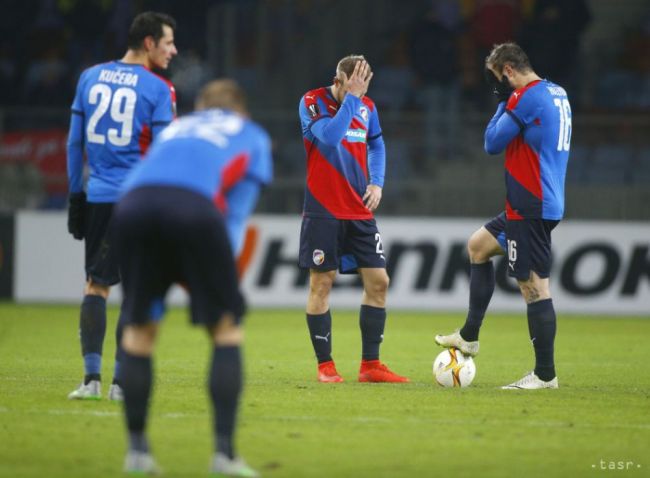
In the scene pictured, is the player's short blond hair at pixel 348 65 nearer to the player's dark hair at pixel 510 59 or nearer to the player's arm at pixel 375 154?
the player's arm at pixel 375 154

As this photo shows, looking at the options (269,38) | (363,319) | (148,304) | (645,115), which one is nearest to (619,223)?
(645,115)

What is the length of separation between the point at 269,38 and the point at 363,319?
38.6 ft

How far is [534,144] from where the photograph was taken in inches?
333

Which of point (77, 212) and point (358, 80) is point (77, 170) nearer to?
point (77, 212)

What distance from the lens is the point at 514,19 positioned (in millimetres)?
19672

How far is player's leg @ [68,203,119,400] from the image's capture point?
24.5ft

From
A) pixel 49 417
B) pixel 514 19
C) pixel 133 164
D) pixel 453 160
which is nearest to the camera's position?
pixel 49 417

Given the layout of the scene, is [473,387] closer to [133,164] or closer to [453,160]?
[133,164]

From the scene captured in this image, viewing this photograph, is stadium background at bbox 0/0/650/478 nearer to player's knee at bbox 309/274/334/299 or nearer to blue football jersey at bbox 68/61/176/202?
player's knee at bbox 309/274/334/299

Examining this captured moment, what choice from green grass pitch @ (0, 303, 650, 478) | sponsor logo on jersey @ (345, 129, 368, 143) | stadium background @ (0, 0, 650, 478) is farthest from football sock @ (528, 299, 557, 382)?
sponsor logo on jersey @ (345, 129, 368, 143)

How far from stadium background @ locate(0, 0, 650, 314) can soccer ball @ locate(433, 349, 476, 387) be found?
26.1ft

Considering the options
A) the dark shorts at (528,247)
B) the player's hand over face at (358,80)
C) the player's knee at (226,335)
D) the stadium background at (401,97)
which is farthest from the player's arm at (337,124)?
the stadium background at (401,97)

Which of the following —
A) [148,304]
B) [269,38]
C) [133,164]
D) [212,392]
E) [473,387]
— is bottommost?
[473,387]

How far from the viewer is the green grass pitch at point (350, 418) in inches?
220
